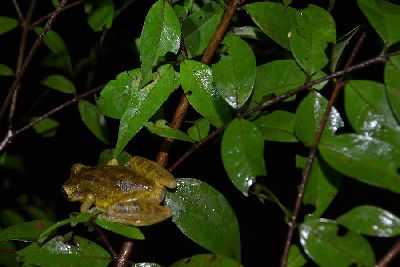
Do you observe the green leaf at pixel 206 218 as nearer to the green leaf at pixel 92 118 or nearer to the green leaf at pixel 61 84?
the green leaf at pixel 92 118

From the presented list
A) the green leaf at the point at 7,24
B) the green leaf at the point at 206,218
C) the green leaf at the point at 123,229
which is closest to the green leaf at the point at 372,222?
the green leaf at the point at 206,218

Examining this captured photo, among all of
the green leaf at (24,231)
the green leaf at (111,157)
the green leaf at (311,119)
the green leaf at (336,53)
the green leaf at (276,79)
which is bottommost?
the green leaf at (24,231)

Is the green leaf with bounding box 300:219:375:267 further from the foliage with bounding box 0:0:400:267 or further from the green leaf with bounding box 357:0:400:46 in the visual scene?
the green leaf with bounding box 357:0:400:46

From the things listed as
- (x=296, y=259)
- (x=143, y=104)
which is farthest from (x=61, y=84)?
(x=296, y=259)

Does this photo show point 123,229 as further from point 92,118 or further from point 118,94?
point 92,118

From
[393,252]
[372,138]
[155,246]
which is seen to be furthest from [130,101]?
[155,246]
